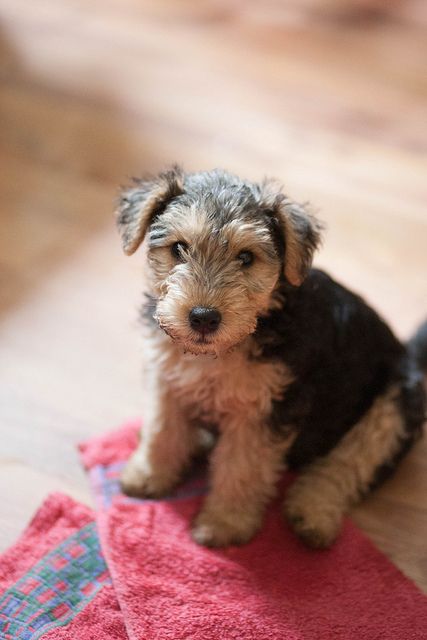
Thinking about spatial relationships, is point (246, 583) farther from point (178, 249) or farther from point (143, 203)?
point (143, 203)

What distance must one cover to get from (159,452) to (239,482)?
29 cm

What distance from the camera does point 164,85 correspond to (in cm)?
425

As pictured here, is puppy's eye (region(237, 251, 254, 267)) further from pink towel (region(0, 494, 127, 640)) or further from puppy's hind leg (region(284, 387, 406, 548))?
pink towel (region(0, 494, 127, 640))

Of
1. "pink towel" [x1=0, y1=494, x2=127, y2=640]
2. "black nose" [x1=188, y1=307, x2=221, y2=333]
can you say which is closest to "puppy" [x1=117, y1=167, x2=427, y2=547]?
"black nose" [x1=188, y1=307, x2=221, y2=333]

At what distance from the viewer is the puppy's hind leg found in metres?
2.26

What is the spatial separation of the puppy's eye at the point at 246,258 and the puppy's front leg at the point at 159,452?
56 centimetres

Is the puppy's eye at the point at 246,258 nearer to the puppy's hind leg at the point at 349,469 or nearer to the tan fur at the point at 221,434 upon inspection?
the tan fur at the point at 221,434

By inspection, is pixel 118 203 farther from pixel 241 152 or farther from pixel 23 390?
pixel 241 152

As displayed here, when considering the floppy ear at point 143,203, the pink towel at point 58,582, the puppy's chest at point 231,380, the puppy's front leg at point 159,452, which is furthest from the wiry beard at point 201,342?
the pink towel at point 58,582

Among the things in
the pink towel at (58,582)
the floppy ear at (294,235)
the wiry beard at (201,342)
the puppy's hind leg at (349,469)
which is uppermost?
the floppy ear at (294,235)

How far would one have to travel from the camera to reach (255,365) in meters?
2.00

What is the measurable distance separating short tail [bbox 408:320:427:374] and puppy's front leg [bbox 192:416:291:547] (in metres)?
0.64

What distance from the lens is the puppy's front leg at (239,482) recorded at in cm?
213

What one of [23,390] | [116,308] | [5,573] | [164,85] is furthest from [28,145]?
[5,573]
